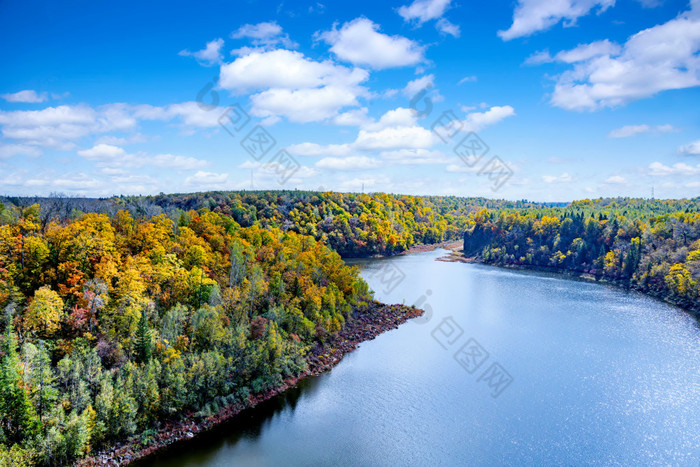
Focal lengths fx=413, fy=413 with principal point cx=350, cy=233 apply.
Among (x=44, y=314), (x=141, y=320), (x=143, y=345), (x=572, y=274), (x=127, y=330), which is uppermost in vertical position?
Answer: (x=44, y=314)

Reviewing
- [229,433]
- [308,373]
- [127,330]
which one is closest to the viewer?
[229,433]

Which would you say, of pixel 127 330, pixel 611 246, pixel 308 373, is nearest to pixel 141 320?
pixel 127 330

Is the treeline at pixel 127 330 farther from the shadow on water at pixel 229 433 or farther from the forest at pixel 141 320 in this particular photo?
the shadow on water at pixel 229 433

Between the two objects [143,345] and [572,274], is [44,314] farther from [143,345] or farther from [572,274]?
[572,274]

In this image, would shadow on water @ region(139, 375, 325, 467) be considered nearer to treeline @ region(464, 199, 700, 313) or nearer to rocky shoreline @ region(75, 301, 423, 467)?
rocky shoreline @ region(75, 301, 423, 467)

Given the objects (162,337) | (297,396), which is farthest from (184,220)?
(297,396)

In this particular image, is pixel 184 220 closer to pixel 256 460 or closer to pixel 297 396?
pixel 297 396
